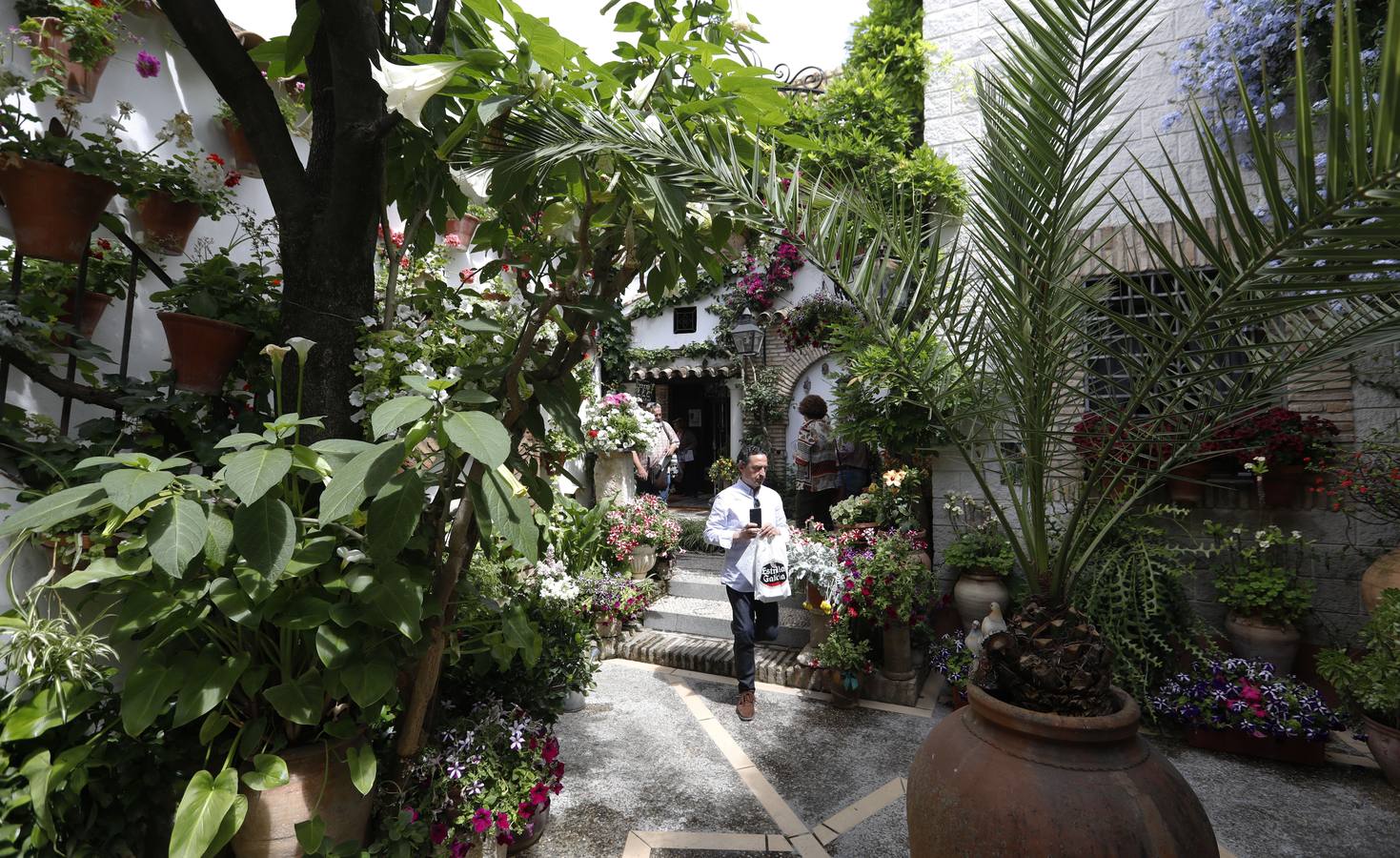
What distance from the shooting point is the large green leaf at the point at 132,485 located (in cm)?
123

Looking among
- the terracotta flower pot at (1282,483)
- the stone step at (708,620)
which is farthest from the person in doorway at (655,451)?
the terracotta flower pot at (1282,483)

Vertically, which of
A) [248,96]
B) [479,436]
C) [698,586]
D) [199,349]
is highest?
[248,96]

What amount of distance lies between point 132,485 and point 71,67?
7.68ft

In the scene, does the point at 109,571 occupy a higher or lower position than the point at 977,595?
higher

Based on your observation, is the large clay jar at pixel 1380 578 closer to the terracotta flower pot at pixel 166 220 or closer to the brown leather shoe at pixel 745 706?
the brown leather shoe at pixel 745 706

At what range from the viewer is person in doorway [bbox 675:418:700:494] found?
11.4 meters

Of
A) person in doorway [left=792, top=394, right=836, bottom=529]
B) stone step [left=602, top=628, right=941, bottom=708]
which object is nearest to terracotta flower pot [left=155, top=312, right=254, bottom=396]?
stone step [left=602, top=628, right=941, bottom=708]

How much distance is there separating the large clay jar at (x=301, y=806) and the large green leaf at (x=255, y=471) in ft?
2.92

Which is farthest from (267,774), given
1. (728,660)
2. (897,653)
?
(897,653)

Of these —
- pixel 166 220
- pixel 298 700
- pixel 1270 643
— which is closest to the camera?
pixel 298 700

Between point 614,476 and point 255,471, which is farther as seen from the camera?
point 614,476

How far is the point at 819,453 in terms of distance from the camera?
6105 millimetres

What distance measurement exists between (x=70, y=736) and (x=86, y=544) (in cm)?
55

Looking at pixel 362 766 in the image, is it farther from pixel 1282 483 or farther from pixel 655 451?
pixel 1282 483
